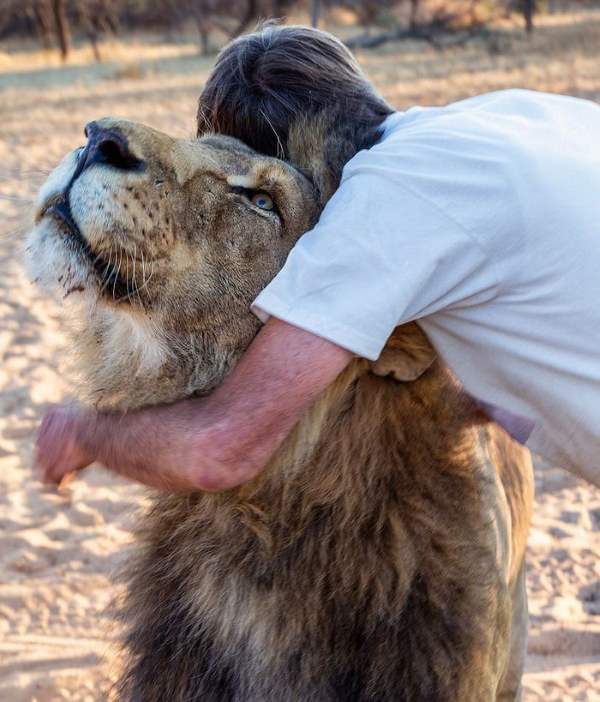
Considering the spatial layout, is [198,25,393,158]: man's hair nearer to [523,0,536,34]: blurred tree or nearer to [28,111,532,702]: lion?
[28,111,532,702]: lion

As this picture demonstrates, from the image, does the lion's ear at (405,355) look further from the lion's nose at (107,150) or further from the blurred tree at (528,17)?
the blurred tree at (528,17)

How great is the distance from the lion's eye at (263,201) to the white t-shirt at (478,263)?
16 cm

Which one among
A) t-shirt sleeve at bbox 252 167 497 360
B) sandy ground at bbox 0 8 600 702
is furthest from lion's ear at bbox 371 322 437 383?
sandy ground at bbox 0 8 600 702

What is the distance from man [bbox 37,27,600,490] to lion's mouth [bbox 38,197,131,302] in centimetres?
27

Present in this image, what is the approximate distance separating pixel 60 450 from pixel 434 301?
778 millimetres

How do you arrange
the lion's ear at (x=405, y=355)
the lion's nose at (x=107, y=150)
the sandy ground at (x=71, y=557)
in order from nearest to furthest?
the lion's nose at (x=107, y=150) → the lion's ear at (x=405, y=355) → the sandy ground at (x=71, y=557)

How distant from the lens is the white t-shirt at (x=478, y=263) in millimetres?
2004

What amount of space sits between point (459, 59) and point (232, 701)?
56.4 ft

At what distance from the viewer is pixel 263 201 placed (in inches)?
88.2

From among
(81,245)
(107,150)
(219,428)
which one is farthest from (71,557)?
(107,150)

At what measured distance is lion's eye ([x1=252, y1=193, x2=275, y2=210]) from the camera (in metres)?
2.23

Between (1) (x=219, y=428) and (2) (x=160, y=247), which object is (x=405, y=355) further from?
(2) (x=160, y=247)

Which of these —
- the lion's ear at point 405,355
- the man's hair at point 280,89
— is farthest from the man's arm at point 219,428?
the man's hair at point 280,89

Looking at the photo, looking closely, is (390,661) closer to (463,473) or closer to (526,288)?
(463,473)
